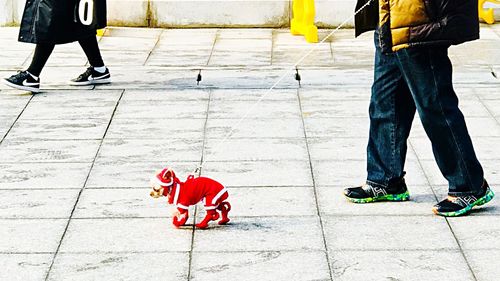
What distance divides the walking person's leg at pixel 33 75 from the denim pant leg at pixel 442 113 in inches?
146

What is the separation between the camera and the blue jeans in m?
5.40

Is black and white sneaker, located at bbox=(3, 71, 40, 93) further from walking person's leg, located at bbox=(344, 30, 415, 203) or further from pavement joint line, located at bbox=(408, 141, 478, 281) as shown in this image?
walking person's leg, located at bbox=(344, 30, 415, 203)

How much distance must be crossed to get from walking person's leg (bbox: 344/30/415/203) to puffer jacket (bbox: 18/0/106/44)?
10.8 feet

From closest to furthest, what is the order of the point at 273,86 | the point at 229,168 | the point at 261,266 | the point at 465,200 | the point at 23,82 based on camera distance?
the point at 261,266, the point at 465,200, the point at 229,168, the point at 273,86, the point at 23,82

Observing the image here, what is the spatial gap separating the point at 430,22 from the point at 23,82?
13.0ft

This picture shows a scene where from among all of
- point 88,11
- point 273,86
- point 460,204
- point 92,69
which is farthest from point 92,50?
point 460,204

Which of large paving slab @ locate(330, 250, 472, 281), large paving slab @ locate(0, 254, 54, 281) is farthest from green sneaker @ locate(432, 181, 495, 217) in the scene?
large paving slab @ locate(0, 254, 54, 281)

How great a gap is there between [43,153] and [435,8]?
276cm

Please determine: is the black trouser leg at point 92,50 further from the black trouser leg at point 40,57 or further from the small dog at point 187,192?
the small dog at point 187,192

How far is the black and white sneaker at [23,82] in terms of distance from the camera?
8.25 m

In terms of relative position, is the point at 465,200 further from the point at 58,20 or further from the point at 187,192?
the point at 58,20

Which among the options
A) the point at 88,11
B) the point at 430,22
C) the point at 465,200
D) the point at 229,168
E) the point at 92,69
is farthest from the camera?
the point at 92,69

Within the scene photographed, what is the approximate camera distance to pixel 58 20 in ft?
27.2

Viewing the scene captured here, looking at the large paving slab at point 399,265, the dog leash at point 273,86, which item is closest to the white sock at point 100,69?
the dog leash at point 273,86
